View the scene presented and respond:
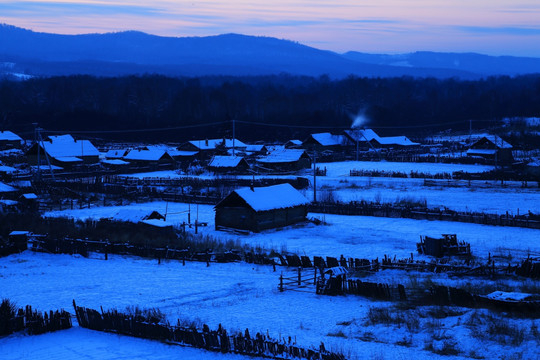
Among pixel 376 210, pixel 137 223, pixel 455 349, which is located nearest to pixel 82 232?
pixel 137 223

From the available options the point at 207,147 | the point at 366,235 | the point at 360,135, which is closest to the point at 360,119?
the point at 360,135

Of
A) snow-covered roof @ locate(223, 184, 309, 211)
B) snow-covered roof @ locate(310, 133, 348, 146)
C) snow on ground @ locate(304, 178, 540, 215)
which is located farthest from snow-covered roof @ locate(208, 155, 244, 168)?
snow-covered roof @ locate(223, 184, 309, 211)

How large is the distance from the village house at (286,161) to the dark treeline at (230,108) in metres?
33.9

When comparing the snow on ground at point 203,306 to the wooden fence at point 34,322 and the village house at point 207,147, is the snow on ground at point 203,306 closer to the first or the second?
the wooden fence at point 34,322

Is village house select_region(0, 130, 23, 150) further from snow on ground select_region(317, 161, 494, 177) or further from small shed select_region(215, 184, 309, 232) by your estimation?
small shed select_region(215, 184, 309, 232)

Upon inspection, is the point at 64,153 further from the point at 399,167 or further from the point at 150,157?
the point at 399,167

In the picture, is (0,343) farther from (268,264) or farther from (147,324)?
(268,264)

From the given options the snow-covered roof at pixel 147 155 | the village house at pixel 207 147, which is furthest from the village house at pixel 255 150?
the snow-covered roof at pixel 147 155

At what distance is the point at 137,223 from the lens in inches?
1268

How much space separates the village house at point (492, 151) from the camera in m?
63.2

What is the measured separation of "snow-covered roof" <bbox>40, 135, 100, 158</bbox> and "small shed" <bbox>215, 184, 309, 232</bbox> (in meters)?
34.8

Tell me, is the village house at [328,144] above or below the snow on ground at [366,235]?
above

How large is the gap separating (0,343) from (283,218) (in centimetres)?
2023

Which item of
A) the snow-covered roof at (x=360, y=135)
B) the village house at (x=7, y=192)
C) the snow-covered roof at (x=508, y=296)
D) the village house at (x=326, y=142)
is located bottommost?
the snow-covered roof at (x=508, y=296)
